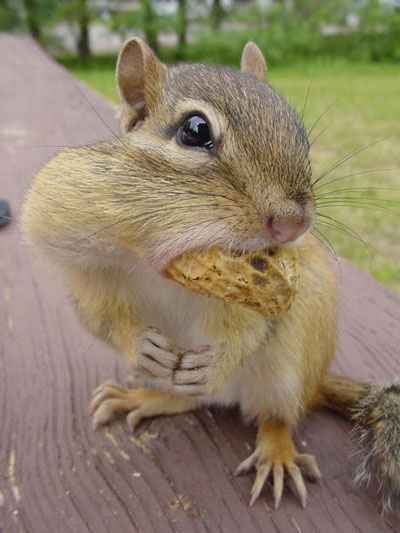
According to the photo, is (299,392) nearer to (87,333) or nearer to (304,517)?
(304,517)

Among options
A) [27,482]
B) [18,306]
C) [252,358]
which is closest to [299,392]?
[252,358]

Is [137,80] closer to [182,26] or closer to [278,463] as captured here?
[278,463]

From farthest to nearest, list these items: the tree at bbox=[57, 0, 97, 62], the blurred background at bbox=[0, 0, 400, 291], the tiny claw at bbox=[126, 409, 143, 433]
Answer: the tree at bbox=[57, 0, 97, 62] < the blurred background at bbox=[0, 0, 400, 291] < the tiny claw at bbox=[126, 409, 143, 433]

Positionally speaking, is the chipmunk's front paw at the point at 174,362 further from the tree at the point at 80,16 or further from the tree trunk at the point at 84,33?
the tree trunk at the point at 84,33

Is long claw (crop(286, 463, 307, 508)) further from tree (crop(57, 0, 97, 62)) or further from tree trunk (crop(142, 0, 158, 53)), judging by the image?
tree (crop(57, 0, 97, 62))

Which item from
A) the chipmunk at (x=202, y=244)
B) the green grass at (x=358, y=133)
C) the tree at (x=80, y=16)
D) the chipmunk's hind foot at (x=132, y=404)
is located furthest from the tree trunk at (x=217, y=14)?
the chipmunk's hind foot at (x=132, y=404)

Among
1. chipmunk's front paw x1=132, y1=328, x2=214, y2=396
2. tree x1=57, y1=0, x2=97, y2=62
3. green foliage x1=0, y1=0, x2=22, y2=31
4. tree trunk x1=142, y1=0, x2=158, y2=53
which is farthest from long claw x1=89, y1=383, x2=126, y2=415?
tree x1=57, y1=0, x2=97, y2=62
